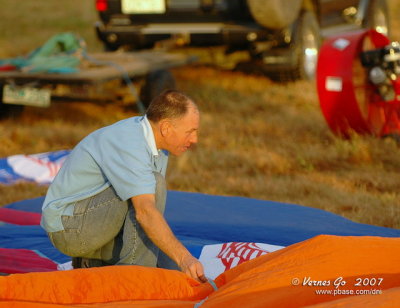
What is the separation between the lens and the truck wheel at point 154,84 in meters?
8.07

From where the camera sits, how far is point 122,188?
10.8ft

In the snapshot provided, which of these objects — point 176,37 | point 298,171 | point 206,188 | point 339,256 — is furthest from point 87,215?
point 176,37

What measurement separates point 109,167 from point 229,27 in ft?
18.0

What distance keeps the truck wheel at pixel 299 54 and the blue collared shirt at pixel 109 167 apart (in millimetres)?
5685

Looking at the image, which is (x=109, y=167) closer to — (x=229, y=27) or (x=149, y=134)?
(x=149, y=134)

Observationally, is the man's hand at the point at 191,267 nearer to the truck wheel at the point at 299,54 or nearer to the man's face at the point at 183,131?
the man's face at the point at 183,131

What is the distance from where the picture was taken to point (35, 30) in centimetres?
1559

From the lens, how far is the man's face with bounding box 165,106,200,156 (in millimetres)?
3363

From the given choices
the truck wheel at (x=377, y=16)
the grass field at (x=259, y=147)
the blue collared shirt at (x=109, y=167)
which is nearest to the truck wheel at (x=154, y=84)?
the grass field at (x=259, y=147)

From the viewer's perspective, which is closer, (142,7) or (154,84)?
(154,84)

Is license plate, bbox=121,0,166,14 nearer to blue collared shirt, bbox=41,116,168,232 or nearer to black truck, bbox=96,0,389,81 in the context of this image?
black truck, bbox=96,0,389,81

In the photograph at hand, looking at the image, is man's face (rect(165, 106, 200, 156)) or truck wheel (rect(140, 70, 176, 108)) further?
truck wheel (rect(140, 70, 176, 108))

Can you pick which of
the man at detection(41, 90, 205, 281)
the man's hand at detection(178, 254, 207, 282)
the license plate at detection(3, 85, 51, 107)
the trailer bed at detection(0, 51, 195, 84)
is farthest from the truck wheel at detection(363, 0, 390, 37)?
the man's hand at detection(178, 254, 207, 282)

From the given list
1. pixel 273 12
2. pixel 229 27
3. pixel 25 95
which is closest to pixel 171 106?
pixel 25 95
